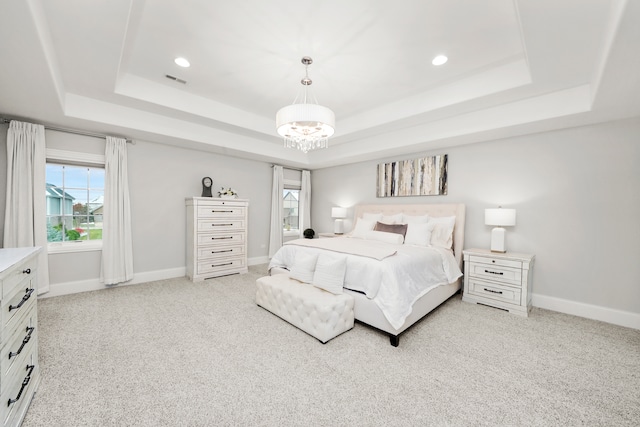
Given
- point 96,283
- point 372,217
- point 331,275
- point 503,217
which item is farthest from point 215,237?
point 503,217

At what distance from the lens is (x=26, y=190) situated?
3174 millimetres

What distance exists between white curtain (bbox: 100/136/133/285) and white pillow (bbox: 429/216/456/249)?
4.70 metres

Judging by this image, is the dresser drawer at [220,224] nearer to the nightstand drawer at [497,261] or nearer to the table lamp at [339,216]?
the table lamp at [339,216]

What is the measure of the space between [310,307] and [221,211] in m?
2.86

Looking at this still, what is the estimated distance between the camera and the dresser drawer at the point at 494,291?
3.07 meters

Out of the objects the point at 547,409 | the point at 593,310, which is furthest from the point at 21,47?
the point at 593,310

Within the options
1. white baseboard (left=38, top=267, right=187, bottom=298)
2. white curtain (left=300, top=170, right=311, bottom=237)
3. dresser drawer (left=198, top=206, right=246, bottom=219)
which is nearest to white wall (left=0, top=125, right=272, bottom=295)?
white baseboard (left=38, top=267, right=187, bottom=298)

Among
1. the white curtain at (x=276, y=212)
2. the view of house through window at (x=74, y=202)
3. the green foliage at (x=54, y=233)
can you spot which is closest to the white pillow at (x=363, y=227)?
the white curtain at (x=276, y=212)

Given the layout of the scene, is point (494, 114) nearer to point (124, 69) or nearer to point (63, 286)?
point (124, 69)

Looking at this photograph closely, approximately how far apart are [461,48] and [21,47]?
142 inches

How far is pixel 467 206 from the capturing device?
13.0 feet

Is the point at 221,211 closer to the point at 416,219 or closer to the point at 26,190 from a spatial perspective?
the point at 26,190

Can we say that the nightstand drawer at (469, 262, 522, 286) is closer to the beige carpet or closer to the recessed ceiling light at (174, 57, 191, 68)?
the beige carpet

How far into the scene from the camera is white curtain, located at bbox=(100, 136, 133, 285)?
374 cm
